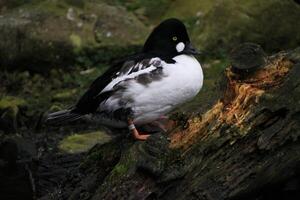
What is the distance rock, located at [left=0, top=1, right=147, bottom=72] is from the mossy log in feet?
17.8

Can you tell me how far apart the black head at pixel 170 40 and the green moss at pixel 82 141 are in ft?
8.02

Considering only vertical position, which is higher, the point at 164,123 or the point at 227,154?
the point at 227,154

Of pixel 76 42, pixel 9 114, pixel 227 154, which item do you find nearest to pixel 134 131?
pixel 227 154

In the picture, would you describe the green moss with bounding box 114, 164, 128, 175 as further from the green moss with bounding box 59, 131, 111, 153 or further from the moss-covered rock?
the moss-covered rock

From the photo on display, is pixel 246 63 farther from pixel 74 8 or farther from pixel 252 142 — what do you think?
pixel 74 8

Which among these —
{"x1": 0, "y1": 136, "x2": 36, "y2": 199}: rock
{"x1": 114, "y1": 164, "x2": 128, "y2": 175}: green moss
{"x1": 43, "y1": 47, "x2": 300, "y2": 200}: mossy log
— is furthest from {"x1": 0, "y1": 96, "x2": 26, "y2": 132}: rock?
{"x1": 114, "y1": 164, "x2": 128, "y2": 175}: green moss

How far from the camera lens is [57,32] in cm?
1124

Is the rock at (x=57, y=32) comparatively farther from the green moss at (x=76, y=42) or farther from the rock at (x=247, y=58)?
the rock at (x=247, y=58)

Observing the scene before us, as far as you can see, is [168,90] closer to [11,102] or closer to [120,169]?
[120,169]

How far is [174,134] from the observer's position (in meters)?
5.79

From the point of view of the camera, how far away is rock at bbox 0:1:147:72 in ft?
35.9

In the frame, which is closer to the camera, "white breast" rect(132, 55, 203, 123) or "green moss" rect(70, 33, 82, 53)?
"white breast" rect(132, 55, 203, 123)

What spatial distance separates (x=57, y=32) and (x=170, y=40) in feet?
17.4

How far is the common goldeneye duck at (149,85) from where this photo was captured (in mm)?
5910
